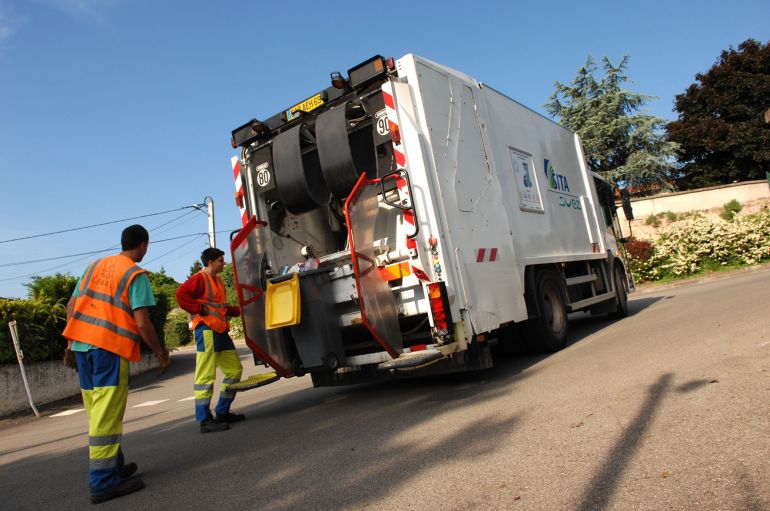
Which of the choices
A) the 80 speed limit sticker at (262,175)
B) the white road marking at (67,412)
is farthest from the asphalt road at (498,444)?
the white road marking at (67,412)

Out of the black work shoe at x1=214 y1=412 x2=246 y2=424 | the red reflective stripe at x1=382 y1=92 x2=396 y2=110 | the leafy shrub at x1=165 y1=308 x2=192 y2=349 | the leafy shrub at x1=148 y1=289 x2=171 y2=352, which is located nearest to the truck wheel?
the red reflective stripe at x1=382 y1=92 x2=396 y2=110

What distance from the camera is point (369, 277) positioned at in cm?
483

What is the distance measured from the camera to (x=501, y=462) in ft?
10.2

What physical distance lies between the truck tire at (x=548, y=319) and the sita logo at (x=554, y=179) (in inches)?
54.5

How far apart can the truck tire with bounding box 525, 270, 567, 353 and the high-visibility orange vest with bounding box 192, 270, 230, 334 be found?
333 cm

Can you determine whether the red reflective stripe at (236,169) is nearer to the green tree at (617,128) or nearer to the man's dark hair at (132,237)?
the man's dark hair at (132,237)

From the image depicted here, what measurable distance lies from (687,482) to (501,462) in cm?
93

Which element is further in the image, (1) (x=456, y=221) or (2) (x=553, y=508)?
(1) (x=456, y=221)

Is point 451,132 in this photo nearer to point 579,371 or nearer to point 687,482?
point 579,371

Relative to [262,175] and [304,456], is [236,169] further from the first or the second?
[304,456]

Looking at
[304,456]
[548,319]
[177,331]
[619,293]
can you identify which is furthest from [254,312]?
[177,331]

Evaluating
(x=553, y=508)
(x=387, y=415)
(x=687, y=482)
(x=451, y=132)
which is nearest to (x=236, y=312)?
(x=387, y=415)

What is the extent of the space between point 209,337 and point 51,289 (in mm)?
9689

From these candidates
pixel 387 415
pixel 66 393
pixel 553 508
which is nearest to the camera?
pixel 553 508
